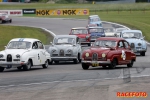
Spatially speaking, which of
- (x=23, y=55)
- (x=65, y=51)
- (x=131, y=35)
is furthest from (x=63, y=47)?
(x=131, y=35)

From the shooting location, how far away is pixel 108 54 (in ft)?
74.9

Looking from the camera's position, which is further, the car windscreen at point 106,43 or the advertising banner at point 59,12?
the advertising banner at point 59,12

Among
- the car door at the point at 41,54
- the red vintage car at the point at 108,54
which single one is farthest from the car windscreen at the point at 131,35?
the car door at the point at 41,54

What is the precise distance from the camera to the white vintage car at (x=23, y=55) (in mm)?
22719

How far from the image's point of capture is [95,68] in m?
24.0

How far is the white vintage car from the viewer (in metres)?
22.7

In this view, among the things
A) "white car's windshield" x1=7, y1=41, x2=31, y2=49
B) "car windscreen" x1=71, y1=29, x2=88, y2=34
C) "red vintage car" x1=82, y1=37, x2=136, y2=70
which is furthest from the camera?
"car windscreen" x1=71, y1=29, x2=88, y2=34

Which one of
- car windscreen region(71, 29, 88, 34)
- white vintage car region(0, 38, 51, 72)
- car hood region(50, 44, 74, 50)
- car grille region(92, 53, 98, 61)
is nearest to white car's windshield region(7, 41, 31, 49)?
white vintage car region(0, 38, 51, 72)

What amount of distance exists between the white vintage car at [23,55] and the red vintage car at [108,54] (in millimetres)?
2282

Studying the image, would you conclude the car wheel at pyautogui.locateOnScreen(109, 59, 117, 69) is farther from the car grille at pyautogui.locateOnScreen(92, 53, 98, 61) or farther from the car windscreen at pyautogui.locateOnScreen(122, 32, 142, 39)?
the car windscreen at pyautogui.locateOnScreen(122, 32, 142, 39)

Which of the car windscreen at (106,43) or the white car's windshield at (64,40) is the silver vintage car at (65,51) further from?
the car windscreen at (106,43)

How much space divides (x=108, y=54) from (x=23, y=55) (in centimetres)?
373

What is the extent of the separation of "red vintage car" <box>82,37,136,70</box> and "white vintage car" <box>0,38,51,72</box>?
7.49ft

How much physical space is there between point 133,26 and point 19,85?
4354cm
